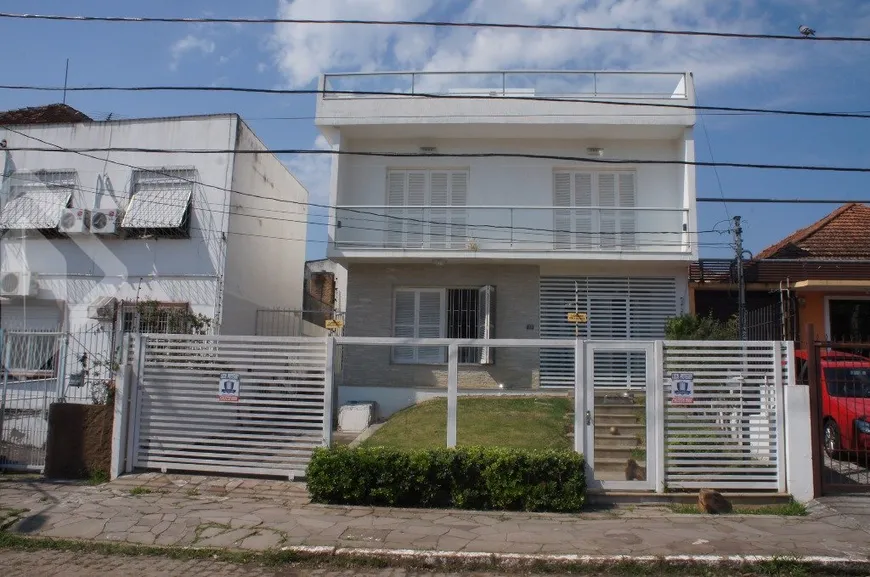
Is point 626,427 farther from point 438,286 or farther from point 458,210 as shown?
point 458,210

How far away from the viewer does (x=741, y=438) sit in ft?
29.5

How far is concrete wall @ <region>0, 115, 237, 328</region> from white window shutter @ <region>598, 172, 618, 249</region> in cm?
897

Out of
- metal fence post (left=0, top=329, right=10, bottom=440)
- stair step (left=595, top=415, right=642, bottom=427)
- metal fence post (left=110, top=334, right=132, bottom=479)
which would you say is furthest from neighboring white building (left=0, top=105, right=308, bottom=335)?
stair step (left=595, top=415, right=642, bottom=427)

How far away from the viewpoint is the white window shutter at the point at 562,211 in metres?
16.3

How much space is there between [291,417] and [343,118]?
30.0 ft

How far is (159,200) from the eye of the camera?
15.9m

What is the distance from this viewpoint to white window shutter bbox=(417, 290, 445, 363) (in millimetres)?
16609

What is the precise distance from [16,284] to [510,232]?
1170 centimetres

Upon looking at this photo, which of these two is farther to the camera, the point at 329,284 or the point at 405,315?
the point at 329,284

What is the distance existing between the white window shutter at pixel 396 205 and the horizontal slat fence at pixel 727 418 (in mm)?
8576

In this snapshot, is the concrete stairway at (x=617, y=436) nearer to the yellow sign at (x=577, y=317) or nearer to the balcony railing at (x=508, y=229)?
the yellow sign at (x=577, y=317)

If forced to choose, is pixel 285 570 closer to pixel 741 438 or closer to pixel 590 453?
pixel 590 453

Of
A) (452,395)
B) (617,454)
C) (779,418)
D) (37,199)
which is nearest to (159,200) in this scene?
(37,199)

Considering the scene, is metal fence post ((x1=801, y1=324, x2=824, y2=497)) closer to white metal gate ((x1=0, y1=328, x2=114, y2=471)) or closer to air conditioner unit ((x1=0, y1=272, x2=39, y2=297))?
white metal gate ((x1=0, y1=328, x2=114, y2=471))
